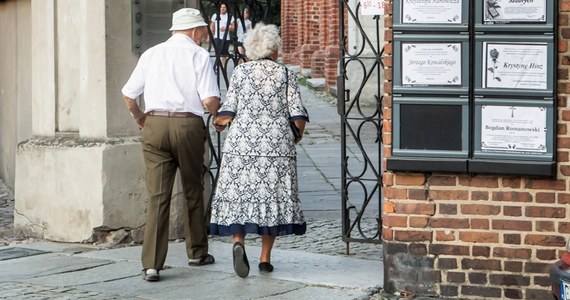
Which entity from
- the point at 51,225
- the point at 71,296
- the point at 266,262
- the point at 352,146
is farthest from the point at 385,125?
the point at 352,146

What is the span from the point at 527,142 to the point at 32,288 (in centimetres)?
325

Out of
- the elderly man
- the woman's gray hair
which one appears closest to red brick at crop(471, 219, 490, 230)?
the woman's gray hair

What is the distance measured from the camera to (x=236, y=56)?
10234 millimetres

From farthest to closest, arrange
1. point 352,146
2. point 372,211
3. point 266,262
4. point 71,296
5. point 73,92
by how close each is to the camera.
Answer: point 352,146 → point 372,211 → point 73,92 → point 266,262 → point 71,296

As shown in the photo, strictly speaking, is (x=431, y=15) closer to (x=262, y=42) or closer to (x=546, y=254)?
(x=262, y=42)

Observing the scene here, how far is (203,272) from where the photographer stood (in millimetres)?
8586

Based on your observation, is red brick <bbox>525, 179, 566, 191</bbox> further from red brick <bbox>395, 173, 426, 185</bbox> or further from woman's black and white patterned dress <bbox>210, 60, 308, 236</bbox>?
woman's black and white patterned dress <bbox>210, 60, 308, 236</bbox>

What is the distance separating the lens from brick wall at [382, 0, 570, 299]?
727cm

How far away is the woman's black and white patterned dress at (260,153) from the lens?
8.34m

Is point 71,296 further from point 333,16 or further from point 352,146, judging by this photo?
point 333,16

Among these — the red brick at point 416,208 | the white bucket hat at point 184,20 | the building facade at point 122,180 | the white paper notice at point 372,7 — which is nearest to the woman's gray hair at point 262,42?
the white bucket hat at point 184,20

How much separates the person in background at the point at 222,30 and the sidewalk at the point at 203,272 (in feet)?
4.88

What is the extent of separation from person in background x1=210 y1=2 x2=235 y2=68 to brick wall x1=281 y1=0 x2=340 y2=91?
15781 mm

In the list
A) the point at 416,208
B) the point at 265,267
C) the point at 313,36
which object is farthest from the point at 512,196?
the point at 313,36
